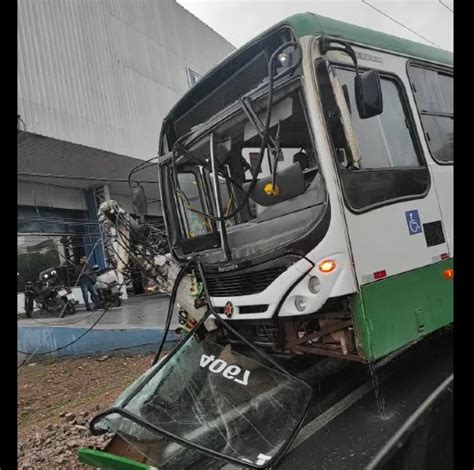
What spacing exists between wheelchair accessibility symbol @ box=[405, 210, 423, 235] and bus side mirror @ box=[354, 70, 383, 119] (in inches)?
36.3

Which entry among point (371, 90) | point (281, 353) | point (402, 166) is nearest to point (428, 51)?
point (402, 166)

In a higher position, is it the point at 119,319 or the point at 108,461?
the point at 119,319

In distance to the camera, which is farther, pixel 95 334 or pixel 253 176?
pixel 95 334

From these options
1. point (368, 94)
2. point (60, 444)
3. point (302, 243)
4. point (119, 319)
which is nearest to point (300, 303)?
point (302, 243)

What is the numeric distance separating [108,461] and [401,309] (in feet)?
7.66

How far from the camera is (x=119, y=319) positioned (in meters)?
10.1

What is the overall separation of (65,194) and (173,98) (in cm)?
510

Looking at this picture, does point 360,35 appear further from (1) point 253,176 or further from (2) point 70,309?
(2) point 70,309

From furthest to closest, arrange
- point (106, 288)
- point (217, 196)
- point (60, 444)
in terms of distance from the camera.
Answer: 1. point (106, 288)
2. point (60, 444)
3. point (217, 196)

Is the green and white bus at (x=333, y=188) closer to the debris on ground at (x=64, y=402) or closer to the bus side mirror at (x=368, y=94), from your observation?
the bus side mirror at (x=368, y=94)

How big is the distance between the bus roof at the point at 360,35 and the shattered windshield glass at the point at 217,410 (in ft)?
8.50

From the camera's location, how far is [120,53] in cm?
1316

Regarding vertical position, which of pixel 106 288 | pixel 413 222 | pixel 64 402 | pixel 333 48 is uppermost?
pixel 333 48
